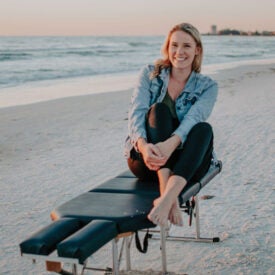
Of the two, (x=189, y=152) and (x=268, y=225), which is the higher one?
(x=189, y=152)

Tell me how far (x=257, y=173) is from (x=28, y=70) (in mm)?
17084

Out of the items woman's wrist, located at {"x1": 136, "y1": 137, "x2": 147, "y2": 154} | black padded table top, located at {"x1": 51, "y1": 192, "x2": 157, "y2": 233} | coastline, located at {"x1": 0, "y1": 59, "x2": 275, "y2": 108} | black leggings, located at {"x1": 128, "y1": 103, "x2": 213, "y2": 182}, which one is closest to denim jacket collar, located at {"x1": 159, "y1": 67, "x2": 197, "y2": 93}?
black leggings, located at {"x1": 128, "y1": 103, "x2": 213, "y2": 182}

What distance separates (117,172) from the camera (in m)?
5.18

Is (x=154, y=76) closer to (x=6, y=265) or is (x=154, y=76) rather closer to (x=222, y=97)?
(x=6, y=265)

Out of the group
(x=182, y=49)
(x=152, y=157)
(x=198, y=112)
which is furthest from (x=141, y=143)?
(x=182, y=49)

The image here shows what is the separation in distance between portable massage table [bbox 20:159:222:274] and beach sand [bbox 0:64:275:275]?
49 cm

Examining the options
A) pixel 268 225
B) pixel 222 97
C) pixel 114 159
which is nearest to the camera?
pixel 268 225

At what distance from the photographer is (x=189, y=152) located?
109 inches

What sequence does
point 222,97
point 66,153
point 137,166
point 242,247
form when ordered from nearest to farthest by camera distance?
point 137,166
point 242,247
point 66,153
point 222,97

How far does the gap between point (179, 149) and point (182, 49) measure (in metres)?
0.66

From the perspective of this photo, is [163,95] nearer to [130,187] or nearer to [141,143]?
[141,143]

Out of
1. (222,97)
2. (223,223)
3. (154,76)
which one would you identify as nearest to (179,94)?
(154,76)

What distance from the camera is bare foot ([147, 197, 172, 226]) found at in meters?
2.43

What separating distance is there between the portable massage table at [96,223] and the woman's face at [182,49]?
29.6 inches
